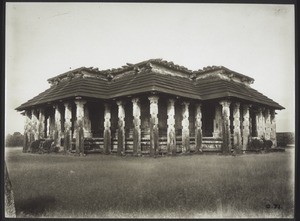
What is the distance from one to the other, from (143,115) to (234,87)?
16.3 feet

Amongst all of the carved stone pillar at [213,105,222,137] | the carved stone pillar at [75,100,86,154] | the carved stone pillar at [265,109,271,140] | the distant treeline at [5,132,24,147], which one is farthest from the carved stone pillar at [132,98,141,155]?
the carved stone pillar at [265,109,271,140]

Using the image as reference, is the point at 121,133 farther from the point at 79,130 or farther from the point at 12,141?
the point at 12,141

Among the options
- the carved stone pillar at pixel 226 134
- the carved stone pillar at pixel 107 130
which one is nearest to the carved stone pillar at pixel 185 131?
the carved stone pillar at pixel 226 134

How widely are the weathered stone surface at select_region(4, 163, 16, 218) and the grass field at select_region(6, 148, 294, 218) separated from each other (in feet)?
0.91

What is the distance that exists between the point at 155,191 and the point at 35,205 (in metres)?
3.31

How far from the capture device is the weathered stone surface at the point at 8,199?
851 centimetres

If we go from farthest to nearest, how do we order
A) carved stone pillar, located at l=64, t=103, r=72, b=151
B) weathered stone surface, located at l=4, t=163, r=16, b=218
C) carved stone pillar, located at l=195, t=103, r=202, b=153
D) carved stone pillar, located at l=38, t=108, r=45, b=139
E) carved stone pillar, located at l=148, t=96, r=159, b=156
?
1. carved stone pillar, located at l=38, t=108, r=45, b=139
2. carved stone pillar, located at l=64, t=103, r=72, b=151
3. carved stone pillar, located at l=195, t=103, r=202, b=153
4. carved stone pillar, located at l=148, t=96, r=159, b=156
5. weathered stone surface, located at l=4, t=163, r=16, b=218

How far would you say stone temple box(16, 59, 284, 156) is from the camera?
15.8 metres

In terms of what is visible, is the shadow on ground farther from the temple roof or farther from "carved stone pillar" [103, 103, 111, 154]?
"carved stone pillar" [103, 103, 111, 154]

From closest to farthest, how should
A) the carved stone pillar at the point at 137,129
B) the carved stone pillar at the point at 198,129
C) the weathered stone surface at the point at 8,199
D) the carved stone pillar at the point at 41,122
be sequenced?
the weathered stone surface at the point at 8,199 → the carved stone pillar at the point at 137,129 → the carved stone pillar at the point at 198,129 → the carved stone pillar at the point at 41,122

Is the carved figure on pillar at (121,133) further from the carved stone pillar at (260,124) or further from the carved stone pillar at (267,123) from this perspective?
the carved stone pillar at (267,123)

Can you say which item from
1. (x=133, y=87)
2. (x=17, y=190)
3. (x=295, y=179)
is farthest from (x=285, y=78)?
(x=17, y=190)

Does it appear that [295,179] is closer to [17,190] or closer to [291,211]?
[291,211]

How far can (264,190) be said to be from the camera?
966 centimetres
